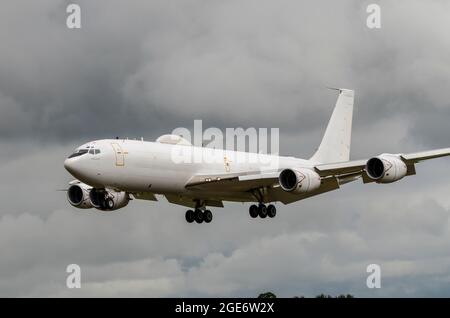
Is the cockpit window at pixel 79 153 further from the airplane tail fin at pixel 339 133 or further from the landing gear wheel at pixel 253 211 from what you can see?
the airplane tail fin at pixel 339 133

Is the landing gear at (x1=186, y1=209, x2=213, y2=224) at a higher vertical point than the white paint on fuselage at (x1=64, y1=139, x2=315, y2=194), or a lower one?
lower

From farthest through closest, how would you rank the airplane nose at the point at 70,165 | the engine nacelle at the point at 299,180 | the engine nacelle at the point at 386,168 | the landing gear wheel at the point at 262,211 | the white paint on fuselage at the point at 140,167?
the landing gear wheel at the point at 262,211 < the engine nacelle at the point at 299,180 < the engine nacelle at the point at 386,168 < the white paint on fuselage at the point at 140,167 < the airplane nose at the point at 70,165

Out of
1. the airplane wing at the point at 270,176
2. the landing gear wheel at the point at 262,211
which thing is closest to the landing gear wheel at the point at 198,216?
the airplane wing at the point at 270,176

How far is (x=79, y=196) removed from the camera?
3600 inches

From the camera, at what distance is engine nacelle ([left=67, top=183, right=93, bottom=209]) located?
91.1 metres

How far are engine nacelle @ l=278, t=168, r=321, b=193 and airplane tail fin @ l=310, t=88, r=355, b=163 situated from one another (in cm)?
1645

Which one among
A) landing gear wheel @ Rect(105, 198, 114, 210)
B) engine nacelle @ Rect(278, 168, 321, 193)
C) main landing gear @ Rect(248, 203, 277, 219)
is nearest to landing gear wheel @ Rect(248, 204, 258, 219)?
main landing gear @ Rect(248, 203, 277, 219)

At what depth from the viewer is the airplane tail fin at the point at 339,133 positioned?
346 feet

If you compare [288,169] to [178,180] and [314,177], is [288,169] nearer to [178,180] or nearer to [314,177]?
[314,177]

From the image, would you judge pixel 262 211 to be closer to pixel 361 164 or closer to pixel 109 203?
pixel 361 164

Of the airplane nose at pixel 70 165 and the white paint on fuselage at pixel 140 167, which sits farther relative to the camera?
the white paint on fuselage at pixel 140 167

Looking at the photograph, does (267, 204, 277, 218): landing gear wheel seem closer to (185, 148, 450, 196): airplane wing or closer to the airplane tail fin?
(185, 148, 450, 196): airplane wing

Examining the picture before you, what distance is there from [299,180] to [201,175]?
7927 mm
